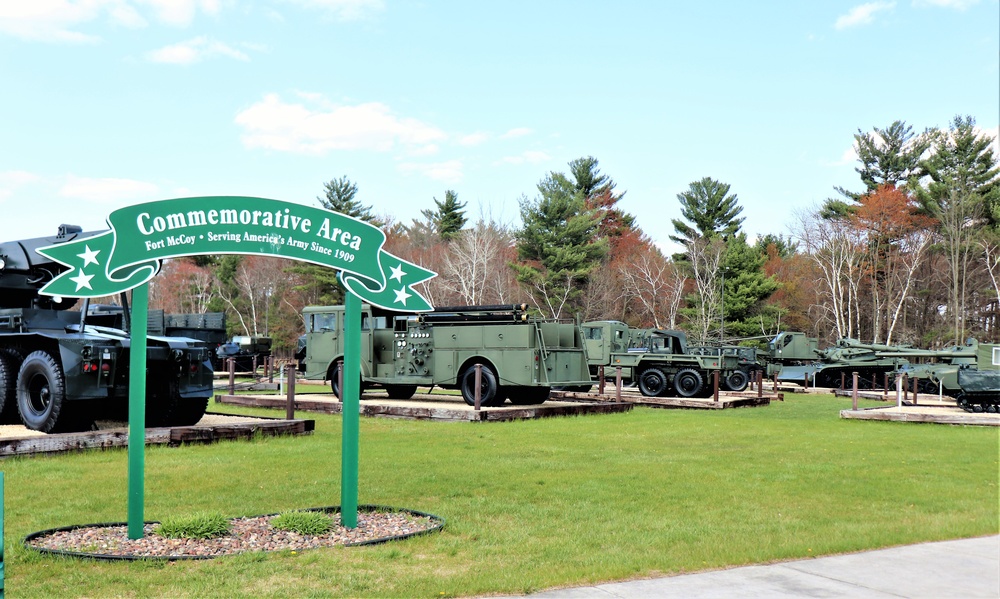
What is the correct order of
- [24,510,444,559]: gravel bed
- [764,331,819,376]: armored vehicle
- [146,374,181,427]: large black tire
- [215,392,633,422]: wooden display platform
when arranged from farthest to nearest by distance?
1. [764,331,819,376]: armored vehicle
2. [215,392,633,422]: wooden display platform
3. [146,374,181,427]: large black tire
4. [24,510,444,559]: gravel bed

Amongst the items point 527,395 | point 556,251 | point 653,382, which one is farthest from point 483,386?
point 556,251

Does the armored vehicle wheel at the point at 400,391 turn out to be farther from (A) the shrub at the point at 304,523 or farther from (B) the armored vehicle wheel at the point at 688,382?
(A) the shrub at the point at 304,523

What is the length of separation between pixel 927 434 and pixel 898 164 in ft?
135

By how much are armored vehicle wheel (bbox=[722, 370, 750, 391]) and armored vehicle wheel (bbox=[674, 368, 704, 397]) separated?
3.31m

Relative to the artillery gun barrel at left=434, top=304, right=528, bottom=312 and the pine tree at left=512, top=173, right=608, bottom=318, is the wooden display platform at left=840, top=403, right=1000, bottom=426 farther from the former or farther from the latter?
the pine tree at left=512, top=173, right=608, bottom=318

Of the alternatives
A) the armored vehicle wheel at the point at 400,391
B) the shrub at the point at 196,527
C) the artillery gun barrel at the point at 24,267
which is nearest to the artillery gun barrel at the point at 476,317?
the armored vehicle wheel at the point at 400,391

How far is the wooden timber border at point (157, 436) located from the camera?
11.1m

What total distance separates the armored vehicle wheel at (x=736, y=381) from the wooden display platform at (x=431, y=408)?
31.4 feet

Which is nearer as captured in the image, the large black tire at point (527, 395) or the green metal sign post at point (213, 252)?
the green metal sign post at point (213, 252)

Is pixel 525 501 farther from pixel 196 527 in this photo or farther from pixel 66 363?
pixel 66 363

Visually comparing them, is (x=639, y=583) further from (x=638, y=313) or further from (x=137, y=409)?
(x=638, y=313)

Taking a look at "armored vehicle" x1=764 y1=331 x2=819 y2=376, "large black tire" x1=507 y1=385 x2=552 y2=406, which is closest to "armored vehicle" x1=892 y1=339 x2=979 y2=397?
"armored vehicle" x1=764 y1=331 x2=819 y2=376

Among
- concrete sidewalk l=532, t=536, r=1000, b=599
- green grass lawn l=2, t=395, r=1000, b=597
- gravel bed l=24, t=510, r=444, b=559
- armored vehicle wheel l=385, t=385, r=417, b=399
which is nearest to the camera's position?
concrete sidewalk l=532, t=536, r=1000, b=599

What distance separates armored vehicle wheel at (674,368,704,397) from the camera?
26875 mm
